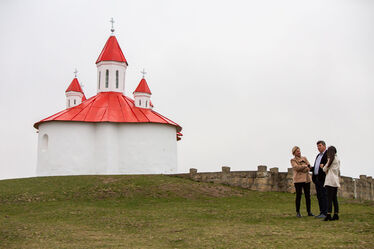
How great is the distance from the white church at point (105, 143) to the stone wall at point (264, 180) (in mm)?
9593

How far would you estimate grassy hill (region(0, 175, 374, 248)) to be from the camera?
35.9 feet

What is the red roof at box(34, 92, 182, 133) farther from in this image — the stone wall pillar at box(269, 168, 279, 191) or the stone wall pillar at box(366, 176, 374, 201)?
the stone wall pillar at box(366, 176, 374, 201)

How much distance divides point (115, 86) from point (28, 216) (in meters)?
23.8

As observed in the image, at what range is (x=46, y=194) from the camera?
21969 millimetres

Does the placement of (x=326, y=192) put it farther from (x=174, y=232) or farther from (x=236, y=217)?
(x=174, y=232)

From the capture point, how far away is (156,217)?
51.0ft

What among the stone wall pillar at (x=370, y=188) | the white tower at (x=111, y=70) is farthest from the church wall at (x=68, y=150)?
the stone wall pillar at (x=370, y=188)

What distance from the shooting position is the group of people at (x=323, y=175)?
12867 mm

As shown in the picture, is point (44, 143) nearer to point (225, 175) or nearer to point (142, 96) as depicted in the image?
point (142, 96)

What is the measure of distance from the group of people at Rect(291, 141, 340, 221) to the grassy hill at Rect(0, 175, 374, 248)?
0.61 meters

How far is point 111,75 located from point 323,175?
2868cm

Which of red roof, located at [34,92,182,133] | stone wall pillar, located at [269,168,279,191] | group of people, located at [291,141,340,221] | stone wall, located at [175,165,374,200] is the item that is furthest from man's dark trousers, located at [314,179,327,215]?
red roof, located at [34,92,182,133]

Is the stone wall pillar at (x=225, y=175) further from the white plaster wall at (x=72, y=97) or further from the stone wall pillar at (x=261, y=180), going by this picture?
the white plaster wall at (x=72, y=97)

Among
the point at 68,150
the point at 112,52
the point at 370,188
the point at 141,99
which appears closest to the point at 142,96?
the point at 141,99
